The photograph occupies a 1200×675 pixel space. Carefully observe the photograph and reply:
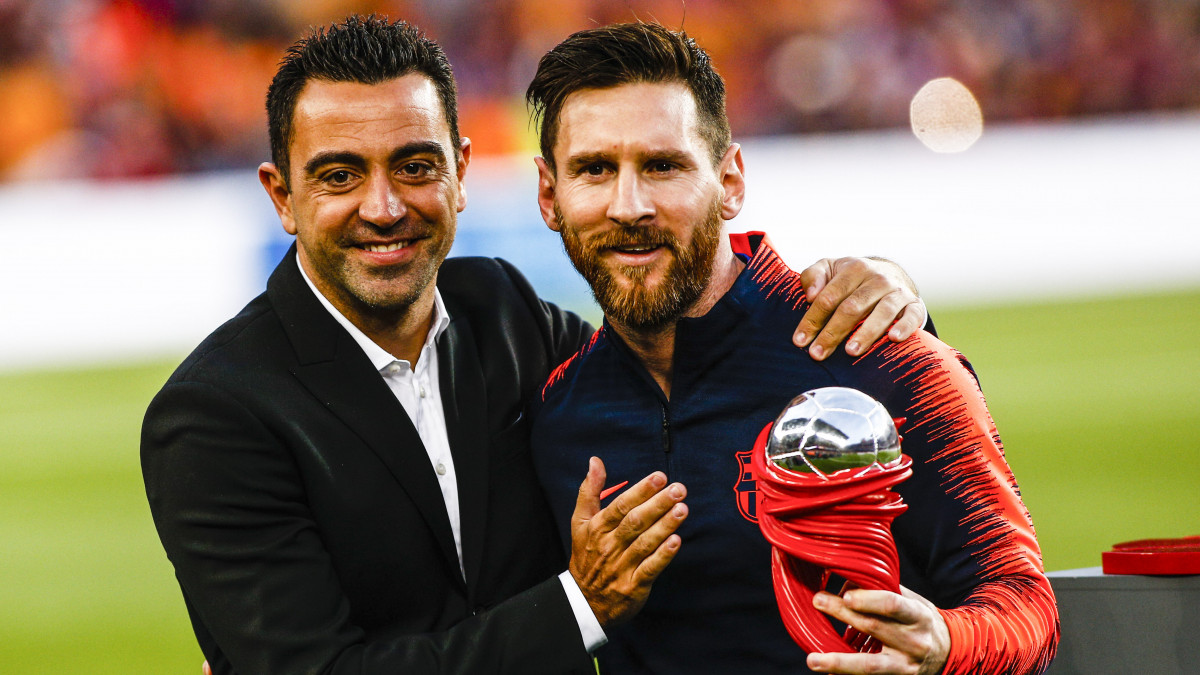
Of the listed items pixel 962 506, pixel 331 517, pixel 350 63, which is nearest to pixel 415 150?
pixel 350 63

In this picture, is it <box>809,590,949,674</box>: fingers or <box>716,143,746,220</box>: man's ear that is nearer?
<box>809,590,949,674</box>: fingers

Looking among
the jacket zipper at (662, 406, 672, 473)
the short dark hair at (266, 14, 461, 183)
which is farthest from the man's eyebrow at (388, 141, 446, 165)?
the jacket zipper at (662, 406, 672, 473)

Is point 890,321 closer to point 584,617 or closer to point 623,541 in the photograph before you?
point 623,541

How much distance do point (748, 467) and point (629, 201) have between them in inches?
20.9

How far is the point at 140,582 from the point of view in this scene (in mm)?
5781

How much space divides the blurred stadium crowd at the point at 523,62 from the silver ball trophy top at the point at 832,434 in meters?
9.67

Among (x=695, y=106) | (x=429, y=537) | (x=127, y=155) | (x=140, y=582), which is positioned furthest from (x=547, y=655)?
(x=127, y=155)

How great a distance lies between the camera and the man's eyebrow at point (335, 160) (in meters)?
2.46

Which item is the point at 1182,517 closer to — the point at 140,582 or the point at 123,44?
the point at 140,582

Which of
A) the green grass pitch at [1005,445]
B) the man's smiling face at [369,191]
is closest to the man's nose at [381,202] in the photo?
the man's smiling face at [369,191]

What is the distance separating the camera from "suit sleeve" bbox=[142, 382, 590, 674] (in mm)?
2125

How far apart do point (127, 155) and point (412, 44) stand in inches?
376

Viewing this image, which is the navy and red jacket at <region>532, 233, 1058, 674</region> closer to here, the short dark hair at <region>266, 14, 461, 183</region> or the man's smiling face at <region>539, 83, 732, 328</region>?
the man's smiling face at <region>539, 83, 732, 328</region>

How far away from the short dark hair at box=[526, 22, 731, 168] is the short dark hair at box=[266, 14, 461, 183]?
1.23ft
